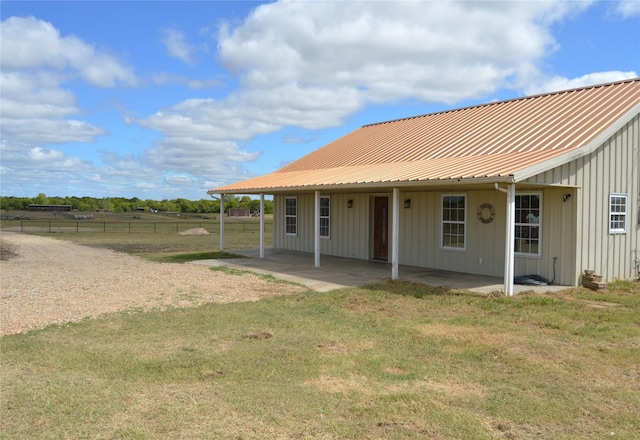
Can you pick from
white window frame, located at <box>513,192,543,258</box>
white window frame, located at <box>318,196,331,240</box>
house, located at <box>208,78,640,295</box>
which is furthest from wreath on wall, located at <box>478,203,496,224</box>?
white window frame, located at <box>318,196,331,240</box>

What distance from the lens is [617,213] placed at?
11.7 meters

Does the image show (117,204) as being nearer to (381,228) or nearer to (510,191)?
(381,228)

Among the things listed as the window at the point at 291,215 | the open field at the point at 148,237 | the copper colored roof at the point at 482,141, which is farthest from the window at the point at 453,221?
the open field at the point at 148,237

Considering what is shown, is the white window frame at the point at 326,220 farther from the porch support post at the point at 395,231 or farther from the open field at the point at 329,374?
the open field at the point at 329,374

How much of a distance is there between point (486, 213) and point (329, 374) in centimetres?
848

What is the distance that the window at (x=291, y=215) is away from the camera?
19.2 metres

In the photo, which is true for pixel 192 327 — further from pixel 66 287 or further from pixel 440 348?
pixel 66 287

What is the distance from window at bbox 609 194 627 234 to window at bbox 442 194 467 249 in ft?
10.6

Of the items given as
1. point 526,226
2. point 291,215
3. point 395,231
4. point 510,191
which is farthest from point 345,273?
point 291,215

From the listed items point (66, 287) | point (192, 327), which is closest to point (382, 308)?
point (192, 327)

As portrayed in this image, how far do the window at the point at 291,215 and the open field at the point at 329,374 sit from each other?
34.9 ft

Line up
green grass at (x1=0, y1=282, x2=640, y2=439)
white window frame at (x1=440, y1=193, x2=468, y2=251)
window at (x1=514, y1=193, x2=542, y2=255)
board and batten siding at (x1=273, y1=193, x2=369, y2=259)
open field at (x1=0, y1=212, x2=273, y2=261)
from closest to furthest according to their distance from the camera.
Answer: green grass at (x1=0, y1=282, x2=640, y2=439) < window at (x1=514, y1=193, x2=542, y2=255) < white window frame at (x1=440, y1=193, x2=468, y2=251) < board and batten siding at (x1=273, y1=193, x2=369, y2=259) < open field at (x1=0, y1=212, x2=273, y2=261)

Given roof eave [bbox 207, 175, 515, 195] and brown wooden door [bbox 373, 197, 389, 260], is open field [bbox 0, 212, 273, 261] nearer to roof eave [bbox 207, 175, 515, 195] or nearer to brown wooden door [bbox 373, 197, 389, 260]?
roof eave [bbox 207, 175, 515, 195]

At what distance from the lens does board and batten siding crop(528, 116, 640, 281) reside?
1076cm
